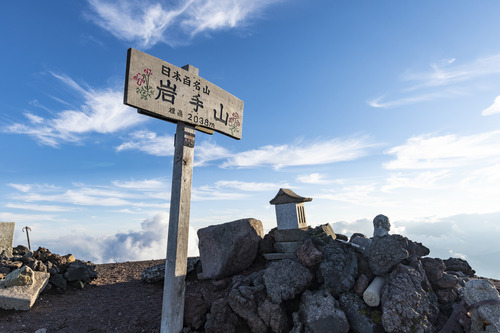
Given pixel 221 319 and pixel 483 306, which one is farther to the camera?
pixel 221 319

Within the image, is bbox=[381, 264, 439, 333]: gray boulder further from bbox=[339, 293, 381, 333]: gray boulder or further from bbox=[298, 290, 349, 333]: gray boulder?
bbox=[298, 290, 349, 333]: gray boulder

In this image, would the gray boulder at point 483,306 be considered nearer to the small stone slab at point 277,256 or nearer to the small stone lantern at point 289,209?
the small stone slab at point 277,256

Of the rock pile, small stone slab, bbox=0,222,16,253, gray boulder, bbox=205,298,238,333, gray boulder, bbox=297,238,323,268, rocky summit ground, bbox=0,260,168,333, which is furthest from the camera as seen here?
small stone slab, bbox=0,222,16,253

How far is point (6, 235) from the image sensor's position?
11.1 meters

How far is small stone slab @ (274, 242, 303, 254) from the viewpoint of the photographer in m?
8.67

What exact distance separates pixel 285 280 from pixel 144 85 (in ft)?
16.0

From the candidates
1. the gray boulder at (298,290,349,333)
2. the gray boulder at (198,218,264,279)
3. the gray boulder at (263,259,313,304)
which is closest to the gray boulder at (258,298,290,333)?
the gray boulder at (263,259,313,304)

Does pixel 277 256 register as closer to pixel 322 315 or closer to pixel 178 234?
pixel 322 315

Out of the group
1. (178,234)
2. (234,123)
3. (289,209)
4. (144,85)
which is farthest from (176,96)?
(289,209)

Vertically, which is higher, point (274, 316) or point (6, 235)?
point (6, 235)

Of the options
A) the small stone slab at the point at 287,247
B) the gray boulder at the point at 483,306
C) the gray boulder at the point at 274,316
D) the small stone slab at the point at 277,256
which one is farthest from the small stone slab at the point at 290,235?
the gray boulder at the point at 483,306

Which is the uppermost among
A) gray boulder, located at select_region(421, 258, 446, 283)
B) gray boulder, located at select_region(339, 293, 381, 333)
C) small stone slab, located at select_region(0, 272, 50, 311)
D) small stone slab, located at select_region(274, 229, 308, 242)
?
small stone slab, located at select_region(274, 229, 308, 242)

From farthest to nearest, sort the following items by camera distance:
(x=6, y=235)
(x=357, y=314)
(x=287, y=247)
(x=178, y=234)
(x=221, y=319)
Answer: (x=6, y=235) < (x=287, y=247) < (x=178, y=234) < (x=221, y=319) < (x=357, y=314)

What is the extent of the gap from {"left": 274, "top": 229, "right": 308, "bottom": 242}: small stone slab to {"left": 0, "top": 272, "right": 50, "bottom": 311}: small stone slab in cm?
691
